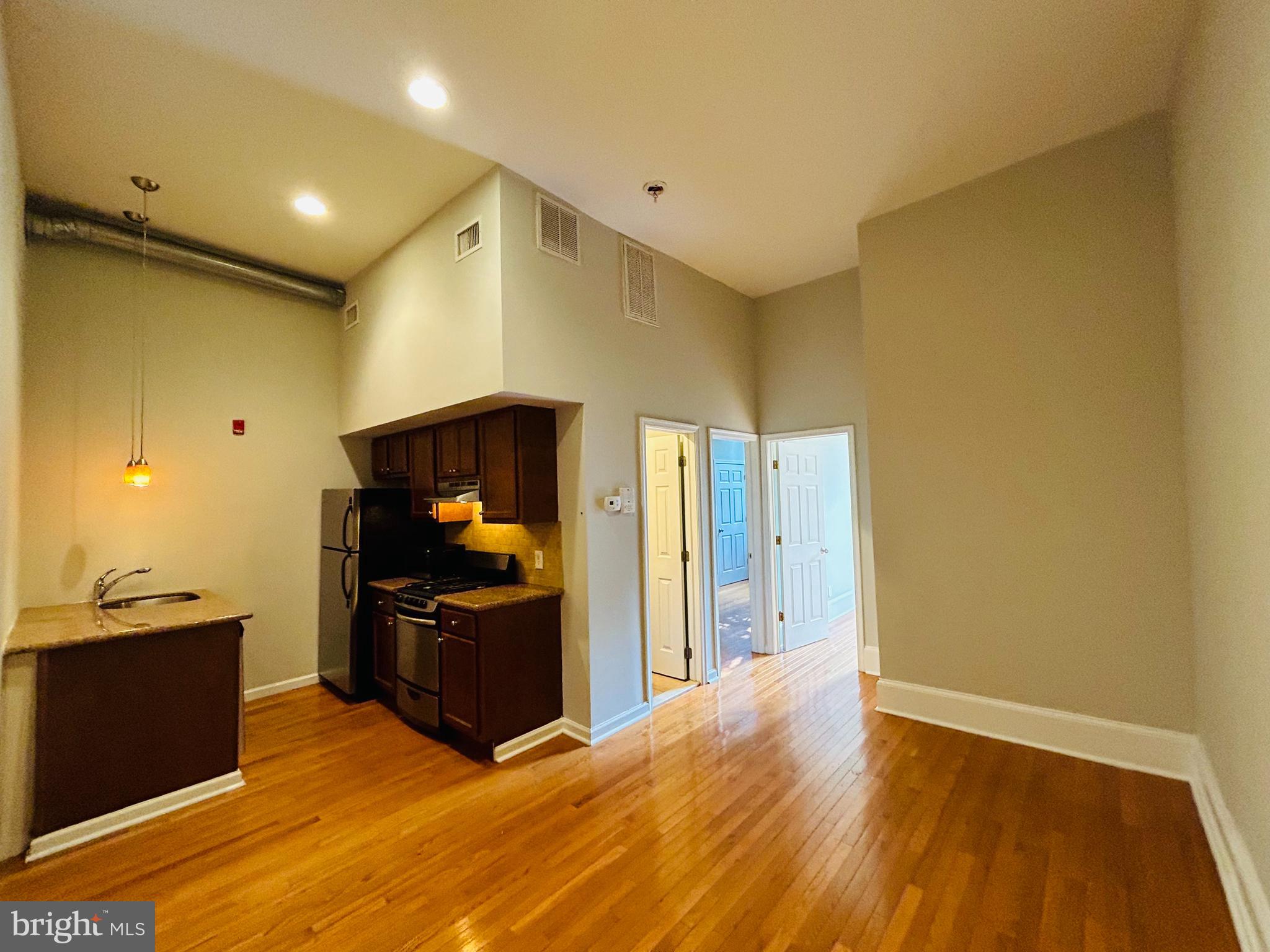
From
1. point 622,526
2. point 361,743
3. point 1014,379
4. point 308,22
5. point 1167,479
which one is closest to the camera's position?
point 308,22

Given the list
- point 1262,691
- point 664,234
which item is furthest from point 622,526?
point 1262,691

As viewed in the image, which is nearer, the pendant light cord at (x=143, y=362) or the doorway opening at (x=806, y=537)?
the pendant light cord at (x=143, y=362)

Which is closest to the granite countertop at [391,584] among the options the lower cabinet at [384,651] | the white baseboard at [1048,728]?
the lower cabinet at [384,651]

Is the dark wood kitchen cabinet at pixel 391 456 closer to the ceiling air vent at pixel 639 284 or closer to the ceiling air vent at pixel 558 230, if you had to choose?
the ceiling air vent at pixel 558 230

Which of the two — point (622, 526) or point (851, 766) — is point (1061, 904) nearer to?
point (851, 766)

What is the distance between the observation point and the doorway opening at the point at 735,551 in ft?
15.5

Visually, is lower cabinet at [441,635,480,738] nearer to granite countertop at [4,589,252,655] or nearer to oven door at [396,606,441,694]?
oven door at [396,606,441,694]

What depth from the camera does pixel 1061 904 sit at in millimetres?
1865

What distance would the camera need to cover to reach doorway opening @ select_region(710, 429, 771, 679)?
15.5ft

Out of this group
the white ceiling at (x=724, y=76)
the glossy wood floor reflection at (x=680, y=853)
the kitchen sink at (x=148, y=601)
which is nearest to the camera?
the glossy wood floor reflection at (x=680, y=853)

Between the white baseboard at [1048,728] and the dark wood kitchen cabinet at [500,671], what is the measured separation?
2353mm

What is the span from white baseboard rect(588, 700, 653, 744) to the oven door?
1058mm

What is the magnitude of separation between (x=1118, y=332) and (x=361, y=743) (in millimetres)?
5179

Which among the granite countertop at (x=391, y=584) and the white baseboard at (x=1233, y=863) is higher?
the granite countertop at (x=391, y=584)
